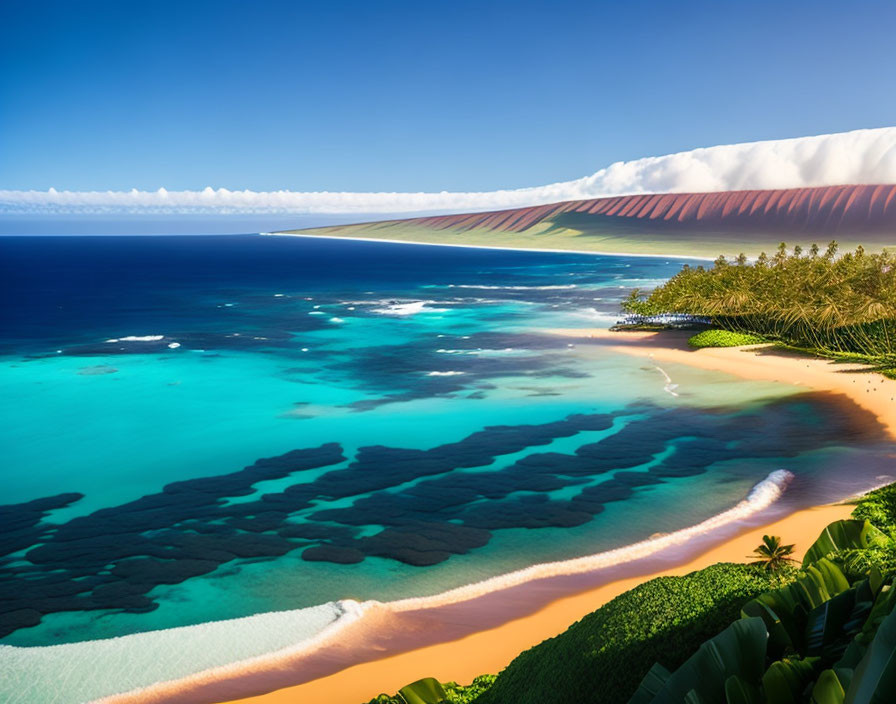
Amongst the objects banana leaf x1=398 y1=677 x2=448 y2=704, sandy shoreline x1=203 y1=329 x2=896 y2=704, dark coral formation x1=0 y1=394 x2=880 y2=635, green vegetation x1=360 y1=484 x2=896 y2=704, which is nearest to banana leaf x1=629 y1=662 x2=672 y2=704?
green vegetation x1=360 y1=484 x2=896 y2=704

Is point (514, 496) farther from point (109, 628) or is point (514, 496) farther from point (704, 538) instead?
point (109, 628)

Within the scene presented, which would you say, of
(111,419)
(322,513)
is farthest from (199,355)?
(322,513)

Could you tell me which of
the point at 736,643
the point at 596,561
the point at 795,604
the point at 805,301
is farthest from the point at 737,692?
the point at 805,301

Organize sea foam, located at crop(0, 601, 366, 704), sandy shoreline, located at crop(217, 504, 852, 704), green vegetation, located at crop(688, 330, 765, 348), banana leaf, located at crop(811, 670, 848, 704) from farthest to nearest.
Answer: green vegetation, located at crop(688, 330, 765, 348) < sea foam, located at crop(0, 601, 366, 704) < sandy shoreline, located at crop(217, 504, 852, 704) < banana leaf, located at crop(811, 670, 848, 704)

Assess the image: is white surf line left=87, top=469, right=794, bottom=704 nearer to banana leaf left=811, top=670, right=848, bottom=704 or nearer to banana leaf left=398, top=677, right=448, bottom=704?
banana leaf left=398, top=677, right=448, bottom=704

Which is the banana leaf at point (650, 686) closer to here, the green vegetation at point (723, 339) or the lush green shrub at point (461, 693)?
the lush green shrub at point (461, 693)

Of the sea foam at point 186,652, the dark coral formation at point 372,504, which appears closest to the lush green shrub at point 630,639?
the sea foam at point 186,652

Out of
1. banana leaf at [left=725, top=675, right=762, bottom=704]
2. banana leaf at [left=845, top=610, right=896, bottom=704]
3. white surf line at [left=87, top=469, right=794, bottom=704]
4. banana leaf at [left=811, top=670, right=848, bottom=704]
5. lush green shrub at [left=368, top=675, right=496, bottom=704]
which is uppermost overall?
banana leaf at [left=845, top=610, right=896, bottom=704]
